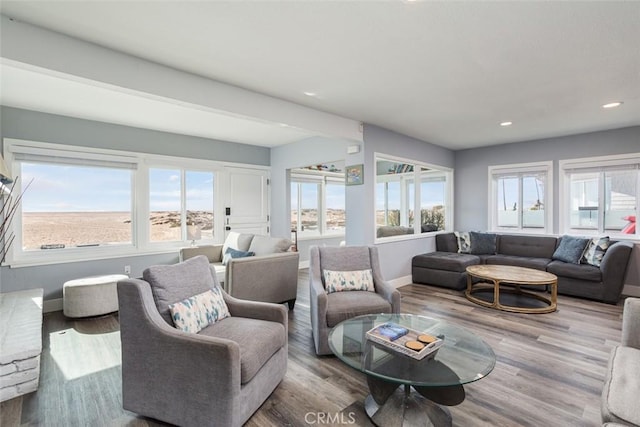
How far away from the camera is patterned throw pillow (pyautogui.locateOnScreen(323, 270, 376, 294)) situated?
311 centimetres

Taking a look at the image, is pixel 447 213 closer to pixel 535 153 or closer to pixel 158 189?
pixel 535 153

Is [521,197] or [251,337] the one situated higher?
[521,197]

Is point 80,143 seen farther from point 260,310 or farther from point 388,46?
point 388,46

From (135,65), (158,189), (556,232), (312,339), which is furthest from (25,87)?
(556,232)

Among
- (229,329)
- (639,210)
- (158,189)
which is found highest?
(158,189)

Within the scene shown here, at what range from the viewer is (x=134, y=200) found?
4707mm

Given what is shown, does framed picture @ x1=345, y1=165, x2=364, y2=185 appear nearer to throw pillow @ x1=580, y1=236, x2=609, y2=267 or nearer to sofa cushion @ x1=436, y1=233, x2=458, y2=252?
sofa cushion @ x1=436, y1=233, x2=458, y2=252

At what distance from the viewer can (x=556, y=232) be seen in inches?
206

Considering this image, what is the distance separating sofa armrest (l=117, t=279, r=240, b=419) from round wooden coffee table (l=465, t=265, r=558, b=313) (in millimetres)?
3525

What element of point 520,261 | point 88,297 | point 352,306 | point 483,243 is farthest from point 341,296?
point 483,243

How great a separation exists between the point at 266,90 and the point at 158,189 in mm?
2934

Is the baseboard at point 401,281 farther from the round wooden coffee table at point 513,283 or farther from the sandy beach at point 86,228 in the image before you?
the sandy beach at point 86,228

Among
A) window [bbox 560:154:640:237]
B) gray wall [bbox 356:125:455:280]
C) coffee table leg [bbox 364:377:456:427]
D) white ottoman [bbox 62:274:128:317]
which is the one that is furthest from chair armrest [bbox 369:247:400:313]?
window [bbox 560:154:640:237]

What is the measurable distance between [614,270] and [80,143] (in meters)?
7.41
